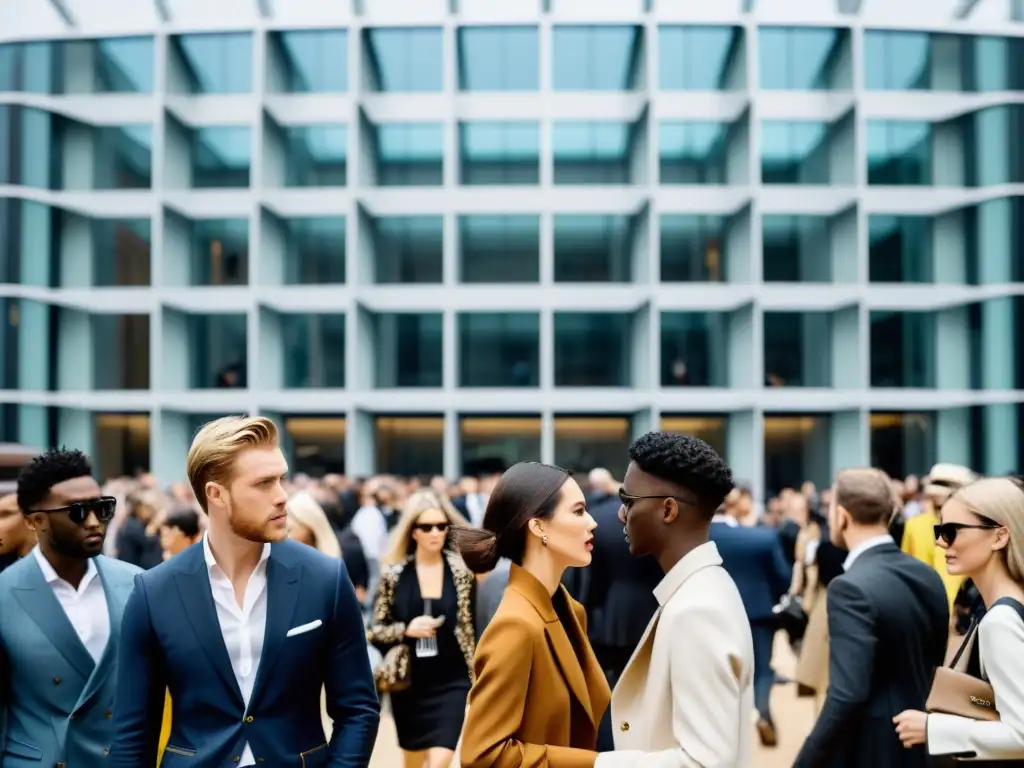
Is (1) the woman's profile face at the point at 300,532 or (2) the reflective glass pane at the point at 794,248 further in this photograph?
(2) the reflective glass pane at the point at 794,248

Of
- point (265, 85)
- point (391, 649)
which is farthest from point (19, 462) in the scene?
point (265, 85)

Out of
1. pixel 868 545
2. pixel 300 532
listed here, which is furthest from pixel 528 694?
pixel 300 532

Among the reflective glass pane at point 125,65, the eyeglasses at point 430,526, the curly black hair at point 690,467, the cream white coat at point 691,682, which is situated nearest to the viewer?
the cream white coat at point 691,682

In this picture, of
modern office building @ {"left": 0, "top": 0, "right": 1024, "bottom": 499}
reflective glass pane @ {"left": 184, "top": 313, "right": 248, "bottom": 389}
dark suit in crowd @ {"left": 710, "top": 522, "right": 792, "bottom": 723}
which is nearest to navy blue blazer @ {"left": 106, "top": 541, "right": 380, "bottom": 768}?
dark suit in crowd @ {"left": 710, "top": 522, "right": 792, "bottom": 723}

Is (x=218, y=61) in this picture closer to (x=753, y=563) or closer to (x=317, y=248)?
(x=317, y=248)

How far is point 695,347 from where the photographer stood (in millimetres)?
31859

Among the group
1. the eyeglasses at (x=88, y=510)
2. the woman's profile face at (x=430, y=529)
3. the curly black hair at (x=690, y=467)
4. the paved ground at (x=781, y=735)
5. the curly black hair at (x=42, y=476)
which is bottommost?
the paved ground at (x=781, y=735)

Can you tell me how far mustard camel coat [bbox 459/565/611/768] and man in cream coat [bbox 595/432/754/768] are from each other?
0.73 feet

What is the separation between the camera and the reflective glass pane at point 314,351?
1257 inches

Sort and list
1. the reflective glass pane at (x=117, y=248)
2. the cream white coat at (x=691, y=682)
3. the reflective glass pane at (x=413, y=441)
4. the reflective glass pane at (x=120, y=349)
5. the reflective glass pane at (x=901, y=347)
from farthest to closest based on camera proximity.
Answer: the reflective glass pane at (x=413, y=441), the reflective glass pane at (x=120, y=349), the reflective glass pane at (x=117, y=248), the reflective glass pane at (x=901, y=347), the cream white coat at (x=691, y=682)

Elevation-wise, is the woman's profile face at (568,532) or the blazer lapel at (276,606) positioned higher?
the woman's profile face at (568,532)

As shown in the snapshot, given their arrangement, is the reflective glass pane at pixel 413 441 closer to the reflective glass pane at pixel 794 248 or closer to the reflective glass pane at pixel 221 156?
the reflective glass pane at pixel 221 156

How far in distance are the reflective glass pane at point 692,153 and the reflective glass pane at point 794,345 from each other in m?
5.10

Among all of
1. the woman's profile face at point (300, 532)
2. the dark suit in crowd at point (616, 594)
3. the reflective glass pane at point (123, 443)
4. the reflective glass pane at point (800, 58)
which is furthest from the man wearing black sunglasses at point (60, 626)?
the reflective glass pane at point (800, 58)
